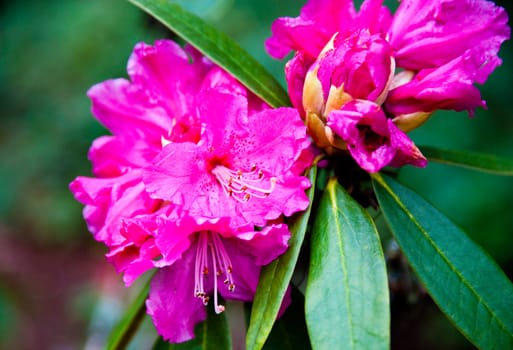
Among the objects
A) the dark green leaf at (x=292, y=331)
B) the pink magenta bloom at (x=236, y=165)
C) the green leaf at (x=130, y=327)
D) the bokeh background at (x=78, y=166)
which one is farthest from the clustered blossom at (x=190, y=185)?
the bokeh background at (x=78, y=166)

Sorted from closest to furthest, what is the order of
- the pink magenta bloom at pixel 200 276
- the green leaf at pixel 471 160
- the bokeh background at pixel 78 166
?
the pink magenta bloom at pixel 200 276 → the green leaf at pixel 471 160 → the bokeh background at pixel 78 166

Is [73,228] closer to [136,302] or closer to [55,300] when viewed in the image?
[55,300]

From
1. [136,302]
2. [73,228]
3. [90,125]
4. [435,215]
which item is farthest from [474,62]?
[73,228]

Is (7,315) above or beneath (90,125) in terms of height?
beneath

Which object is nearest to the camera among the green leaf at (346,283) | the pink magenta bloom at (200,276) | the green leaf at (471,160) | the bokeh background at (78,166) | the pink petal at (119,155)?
the green leaf at (346,283)

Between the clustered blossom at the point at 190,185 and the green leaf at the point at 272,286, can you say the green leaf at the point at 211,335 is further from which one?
the green leaf at the point at 272,286

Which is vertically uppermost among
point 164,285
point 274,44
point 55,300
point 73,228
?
point 274,44

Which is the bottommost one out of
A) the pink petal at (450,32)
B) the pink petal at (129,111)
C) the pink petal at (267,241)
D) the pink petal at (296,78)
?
the pink petal at (267,241)

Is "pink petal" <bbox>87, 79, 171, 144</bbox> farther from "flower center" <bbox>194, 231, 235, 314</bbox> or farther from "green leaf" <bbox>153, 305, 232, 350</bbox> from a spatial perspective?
"green leaf" <bbox>153, 305, 232, 350</bbox>
